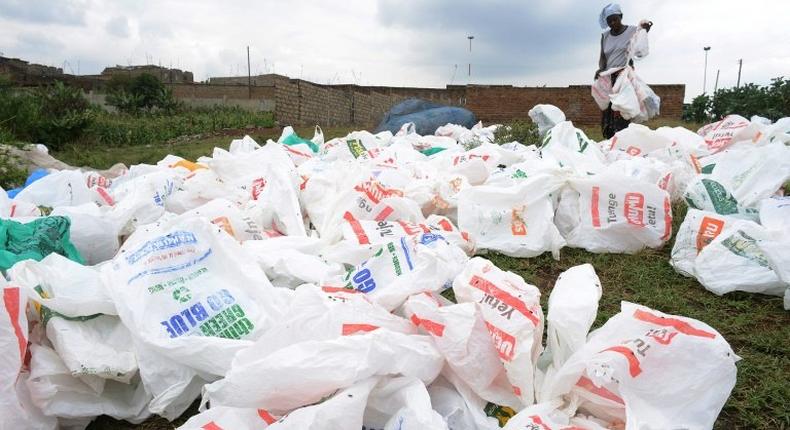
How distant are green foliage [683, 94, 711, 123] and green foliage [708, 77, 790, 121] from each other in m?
0.17

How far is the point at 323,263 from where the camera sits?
188 cm

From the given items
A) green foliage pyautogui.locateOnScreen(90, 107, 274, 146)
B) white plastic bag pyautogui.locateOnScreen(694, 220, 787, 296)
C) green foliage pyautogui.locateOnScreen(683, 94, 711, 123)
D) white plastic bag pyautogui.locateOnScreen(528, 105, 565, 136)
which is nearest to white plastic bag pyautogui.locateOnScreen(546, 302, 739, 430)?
white plastic bag pyautogui.locateOnScreen(694, 220, 787, 296)

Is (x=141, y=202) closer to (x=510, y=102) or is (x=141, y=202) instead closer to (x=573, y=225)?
(x=573, y=225)

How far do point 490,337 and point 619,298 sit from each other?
0.90 metres

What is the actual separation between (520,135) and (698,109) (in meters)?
8.18

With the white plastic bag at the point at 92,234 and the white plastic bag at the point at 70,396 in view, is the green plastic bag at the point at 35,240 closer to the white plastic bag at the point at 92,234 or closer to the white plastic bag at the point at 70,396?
the white plastic bag at the point at 92,234

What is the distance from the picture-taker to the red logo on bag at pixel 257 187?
2.72 meters

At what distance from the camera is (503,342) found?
122cm

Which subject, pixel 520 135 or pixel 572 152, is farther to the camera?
pixel 520 135

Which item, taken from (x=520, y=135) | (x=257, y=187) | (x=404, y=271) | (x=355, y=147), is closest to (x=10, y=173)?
(x=257, y=187)

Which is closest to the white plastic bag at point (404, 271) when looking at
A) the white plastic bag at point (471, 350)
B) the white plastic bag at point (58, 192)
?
the white plastic bag at point (471, 350)

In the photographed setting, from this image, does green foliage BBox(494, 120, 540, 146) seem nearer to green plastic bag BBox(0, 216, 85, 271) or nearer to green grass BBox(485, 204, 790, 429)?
green grass BBox(485, 204, 790, 429)

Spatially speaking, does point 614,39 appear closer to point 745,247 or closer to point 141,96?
point 745,247

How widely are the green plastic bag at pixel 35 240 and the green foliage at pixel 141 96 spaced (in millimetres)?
12767
